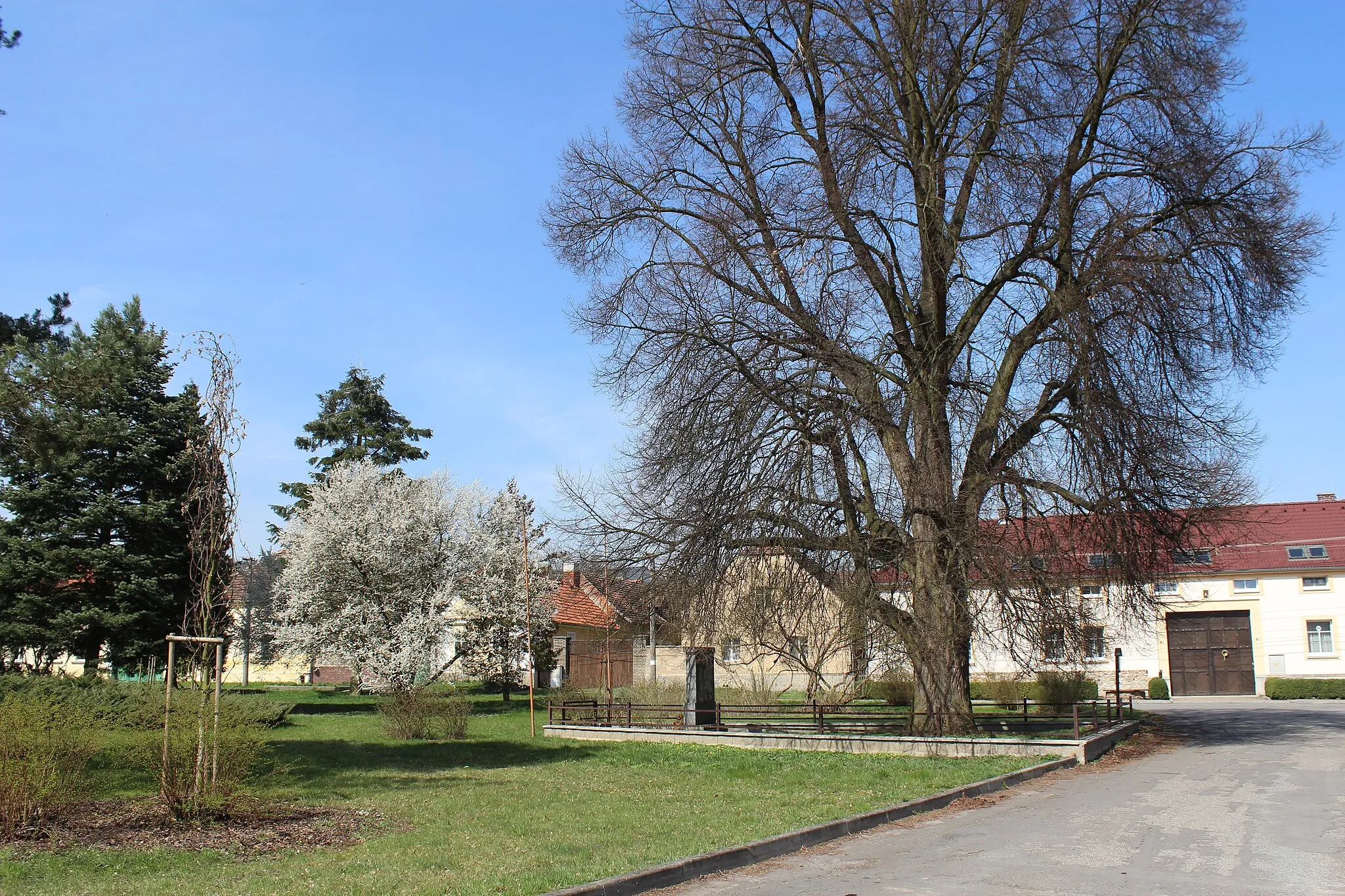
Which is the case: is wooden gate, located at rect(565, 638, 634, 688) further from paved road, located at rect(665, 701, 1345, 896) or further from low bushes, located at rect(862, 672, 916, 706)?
paved road, located at rect(665, 701, 1345, 896)

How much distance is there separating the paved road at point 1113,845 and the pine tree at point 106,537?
22163 mm

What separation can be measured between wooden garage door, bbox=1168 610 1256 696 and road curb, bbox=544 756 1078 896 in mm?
→ 31998

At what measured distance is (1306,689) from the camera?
1468 inches

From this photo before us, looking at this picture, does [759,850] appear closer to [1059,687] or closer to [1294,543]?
[1059,687]

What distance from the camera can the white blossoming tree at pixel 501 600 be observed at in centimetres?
3488

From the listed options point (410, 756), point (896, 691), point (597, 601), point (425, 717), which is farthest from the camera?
point (597, 601)

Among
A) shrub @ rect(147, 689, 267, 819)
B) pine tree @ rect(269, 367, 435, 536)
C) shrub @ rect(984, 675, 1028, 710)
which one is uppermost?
pine tree @ rect(269, 367, 435, 536)

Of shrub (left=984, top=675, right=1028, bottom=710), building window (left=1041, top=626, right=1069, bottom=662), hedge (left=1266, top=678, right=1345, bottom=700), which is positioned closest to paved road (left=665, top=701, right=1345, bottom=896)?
building window (left=1041, top=626, right=1069, bottom=662)

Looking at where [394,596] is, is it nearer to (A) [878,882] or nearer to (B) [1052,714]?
(B) [1052,714]

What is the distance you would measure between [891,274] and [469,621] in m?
21.1

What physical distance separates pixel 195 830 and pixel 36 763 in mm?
1562

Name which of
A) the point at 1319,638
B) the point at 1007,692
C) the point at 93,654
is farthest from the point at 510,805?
the point at 1319,638

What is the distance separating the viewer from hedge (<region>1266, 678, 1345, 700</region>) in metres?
36.9

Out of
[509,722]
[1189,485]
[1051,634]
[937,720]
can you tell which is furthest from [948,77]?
[509,722]
